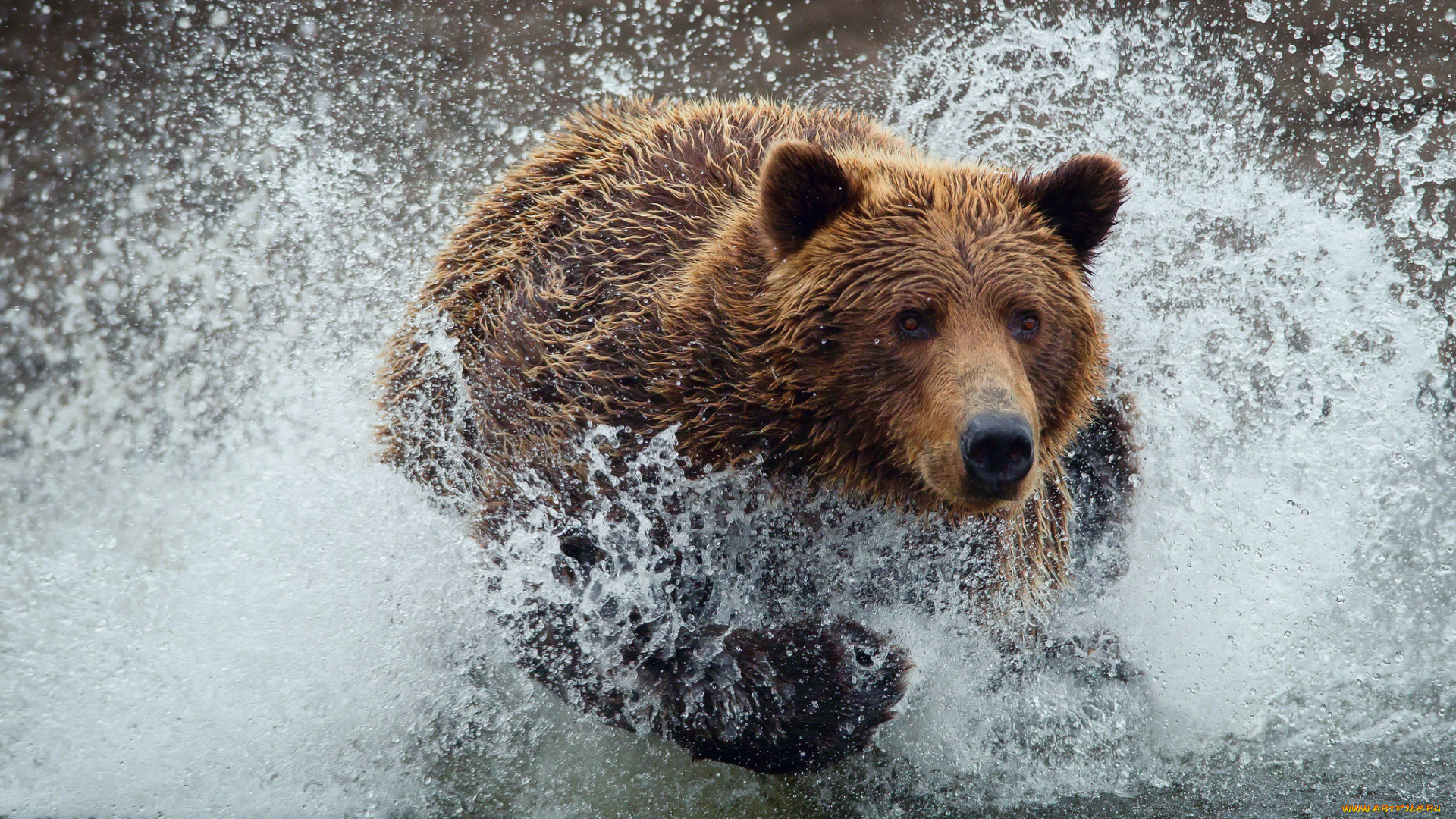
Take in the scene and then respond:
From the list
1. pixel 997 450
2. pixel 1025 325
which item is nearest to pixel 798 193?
pixel 1025 325

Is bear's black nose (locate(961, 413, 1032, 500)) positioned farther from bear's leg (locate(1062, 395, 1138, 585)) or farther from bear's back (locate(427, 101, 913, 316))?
bear's leg (locate(1062, 395, 1138, 585))

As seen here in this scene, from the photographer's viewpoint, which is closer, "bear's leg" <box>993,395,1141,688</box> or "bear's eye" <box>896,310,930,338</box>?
"bear's eye" <box>896,310,930,338</box>

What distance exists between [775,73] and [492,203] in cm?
409

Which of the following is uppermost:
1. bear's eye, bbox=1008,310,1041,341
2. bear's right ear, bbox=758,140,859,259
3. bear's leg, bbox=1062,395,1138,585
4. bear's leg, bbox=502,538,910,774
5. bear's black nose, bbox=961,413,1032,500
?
bear's right ear, bbox=758,140,859,259

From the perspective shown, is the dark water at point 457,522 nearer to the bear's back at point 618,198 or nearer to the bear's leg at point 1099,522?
the bear's leg at point 1099,522

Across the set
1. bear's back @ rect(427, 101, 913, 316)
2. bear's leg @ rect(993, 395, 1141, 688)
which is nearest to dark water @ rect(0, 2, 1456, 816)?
bear's leg @ rect(993, 395, 1141, 688)

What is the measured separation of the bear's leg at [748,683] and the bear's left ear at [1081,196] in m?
1.62

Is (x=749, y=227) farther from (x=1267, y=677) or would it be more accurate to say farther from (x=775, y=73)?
(x=775, y=73)

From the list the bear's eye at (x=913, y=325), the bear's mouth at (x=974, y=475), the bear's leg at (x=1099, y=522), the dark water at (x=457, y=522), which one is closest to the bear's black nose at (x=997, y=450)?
the bear's mouth at (x=974, y=475)

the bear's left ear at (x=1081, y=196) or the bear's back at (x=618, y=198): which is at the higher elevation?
the bear's left ear at (x=1081, y=196)

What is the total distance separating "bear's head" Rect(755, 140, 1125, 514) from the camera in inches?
129

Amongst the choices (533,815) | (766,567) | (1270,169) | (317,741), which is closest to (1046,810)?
(766,567)

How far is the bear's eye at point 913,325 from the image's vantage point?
3381mm

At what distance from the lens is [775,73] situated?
8.45 meters
